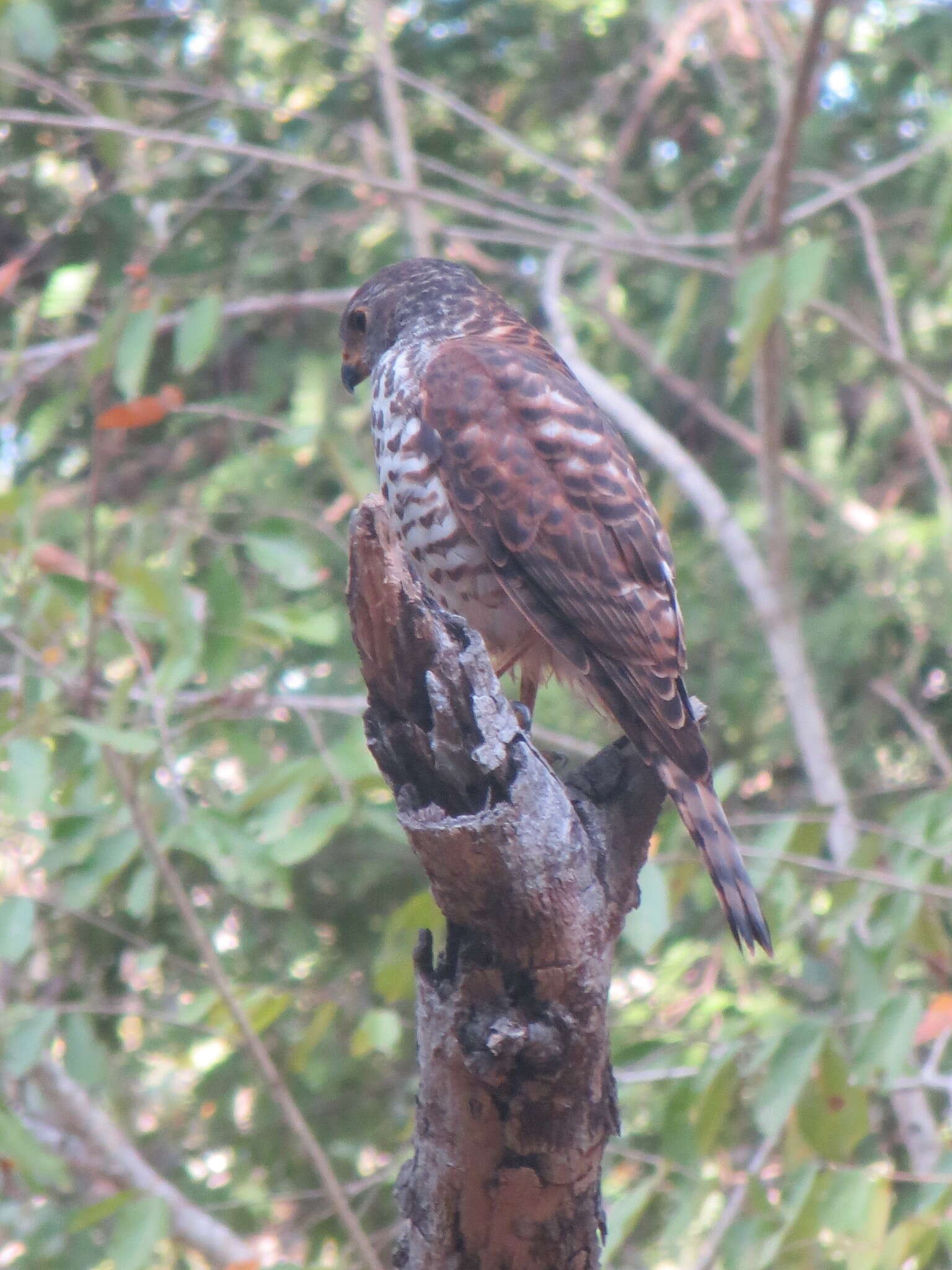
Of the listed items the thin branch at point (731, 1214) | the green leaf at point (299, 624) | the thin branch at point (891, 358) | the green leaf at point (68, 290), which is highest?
the green leaf at point (68, 290)

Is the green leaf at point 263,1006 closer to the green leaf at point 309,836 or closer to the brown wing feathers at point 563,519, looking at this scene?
the green leaf at point 309,836

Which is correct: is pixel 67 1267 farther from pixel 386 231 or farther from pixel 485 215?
pixel 386 231

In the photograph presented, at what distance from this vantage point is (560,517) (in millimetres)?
2885

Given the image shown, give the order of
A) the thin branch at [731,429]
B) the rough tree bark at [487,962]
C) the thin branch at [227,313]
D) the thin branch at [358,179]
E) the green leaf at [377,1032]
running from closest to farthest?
the rough tree bark at [487,962]
the green leaf at [377,1032]
the thin branch at [358,179]
the thin branch at [227,313]
the thin branch at [731,429]

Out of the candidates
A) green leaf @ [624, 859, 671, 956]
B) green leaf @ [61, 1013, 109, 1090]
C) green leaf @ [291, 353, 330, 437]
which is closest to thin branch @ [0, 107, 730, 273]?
green leaf @ [291, 353, 330, 437]

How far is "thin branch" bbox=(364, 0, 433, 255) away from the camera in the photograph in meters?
4.93

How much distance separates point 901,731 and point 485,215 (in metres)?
2.35

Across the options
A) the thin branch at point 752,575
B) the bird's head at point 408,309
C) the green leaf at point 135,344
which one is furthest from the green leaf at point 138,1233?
the thin branch at point 752,575

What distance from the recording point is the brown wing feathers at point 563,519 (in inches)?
110

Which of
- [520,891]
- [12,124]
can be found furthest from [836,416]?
[520,891]

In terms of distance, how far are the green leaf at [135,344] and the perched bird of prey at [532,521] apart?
0.76 m

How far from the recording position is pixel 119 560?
3205mm

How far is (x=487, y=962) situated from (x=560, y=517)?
1.18 m

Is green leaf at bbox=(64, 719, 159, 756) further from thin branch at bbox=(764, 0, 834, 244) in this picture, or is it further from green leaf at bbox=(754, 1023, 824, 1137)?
thin branch at bbox=(764, 0, 834, 244)
